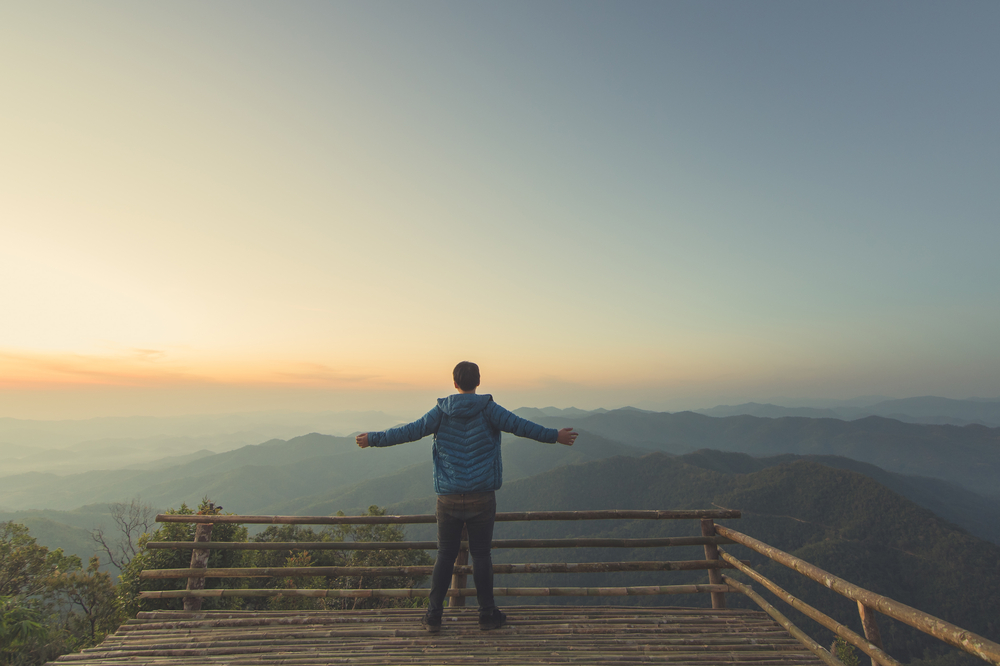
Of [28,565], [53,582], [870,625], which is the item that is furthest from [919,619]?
[28,565]

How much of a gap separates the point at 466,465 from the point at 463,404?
1.74 ft

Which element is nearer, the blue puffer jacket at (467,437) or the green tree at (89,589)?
the blue puffer jacket at (467,437)

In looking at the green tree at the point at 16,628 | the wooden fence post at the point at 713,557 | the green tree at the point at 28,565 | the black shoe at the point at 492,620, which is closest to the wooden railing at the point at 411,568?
the wooden fence post at the point at 713,557

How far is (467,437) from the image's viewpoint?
3.68m

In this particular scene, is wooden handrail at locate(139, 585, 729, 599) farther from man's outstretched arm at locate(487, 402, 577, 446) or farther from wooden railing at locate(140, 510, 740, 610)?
man's outstretched arm at locate(487, 402, 577, 446)

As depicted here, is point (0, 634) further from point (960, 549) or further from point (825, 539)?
point (960, 549)

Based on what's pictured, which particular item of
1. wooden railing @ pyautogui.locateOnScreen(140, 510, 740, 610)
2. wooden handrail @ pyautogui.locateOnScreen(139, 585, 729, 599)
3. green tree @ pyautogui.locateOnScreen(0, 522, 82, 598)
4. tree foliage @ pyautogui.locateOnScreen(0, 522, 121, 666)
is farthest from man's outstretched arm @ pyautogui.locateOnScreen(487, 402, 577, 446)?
green tree @ pyautogui.locateOnScreen(0, 522, 82, 598)

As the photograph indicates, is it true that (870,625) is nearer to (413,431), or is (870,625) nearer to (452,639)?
(452,639)

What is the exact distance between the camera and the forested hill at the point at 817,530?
8000 cm

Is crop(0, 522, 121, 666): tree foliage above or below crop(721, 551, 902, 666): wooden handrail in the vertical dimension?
below

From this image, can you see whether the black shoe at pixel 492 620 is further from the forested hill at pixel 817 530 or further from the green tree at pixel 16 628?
the forested hill at pixel 817 530

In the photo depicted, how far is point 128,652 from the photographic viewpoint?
3.76 m

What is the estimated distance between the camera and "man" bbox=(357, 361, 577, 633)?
143 inches

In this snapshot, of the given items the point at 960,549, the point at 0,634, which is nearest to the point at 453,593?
the point at 0,634
